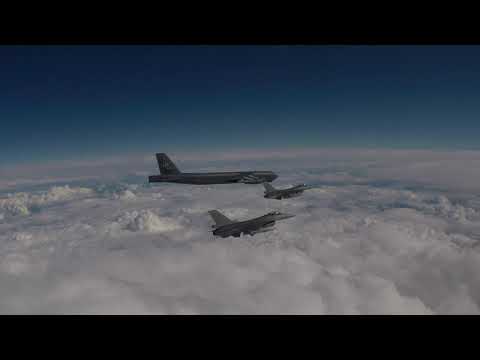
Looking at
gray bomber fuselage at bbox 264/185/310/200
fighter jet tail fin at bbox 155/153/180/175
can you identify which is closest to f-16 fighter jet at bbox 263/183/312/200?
gray bomber fuselage at bbox 264/185/310/200

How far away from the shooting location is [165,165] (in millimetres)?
17938

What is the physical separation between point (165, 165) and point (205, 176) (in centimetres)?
319

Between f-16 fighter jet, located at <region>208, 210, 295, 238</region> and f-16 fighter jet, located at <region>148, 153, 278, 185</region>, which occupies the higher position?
f-16 fighter jet, located at <region>148, 153, 278, 185</region>

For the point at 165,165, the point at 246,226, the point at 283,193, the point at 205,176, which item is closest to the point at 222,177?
the point at 205,176

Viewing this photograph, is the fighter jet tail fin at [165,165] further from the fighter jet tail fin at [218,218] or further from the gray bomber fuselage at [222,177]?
the fighter jet tail fin at [218,218]

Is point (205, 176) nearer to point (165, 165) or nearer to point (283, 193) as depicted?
point (165, 165)

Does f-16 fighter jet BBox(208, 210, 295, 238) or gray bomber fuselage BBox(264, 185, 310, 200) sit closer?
f-16 fighter jet BBox(208, 210, 295, 238)

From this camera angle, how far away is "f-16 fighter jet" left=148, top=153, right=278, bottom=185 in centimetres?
1773

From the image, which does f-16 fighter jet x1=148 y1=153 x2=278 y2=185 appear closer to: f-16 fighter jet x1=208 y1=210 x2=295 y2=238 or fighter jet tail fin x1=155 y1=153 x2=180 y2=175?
fighter jet tail fin x1=155 y1=153 x2=180 y2=175

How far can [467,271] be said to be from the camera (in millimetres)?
65625
